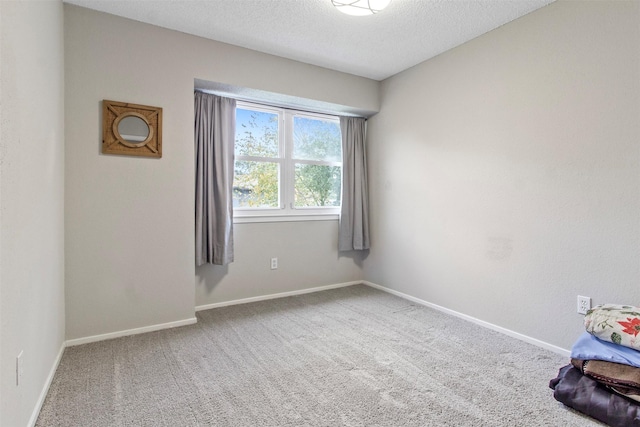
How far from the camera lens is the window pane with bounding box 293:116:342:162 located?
3.96 metres

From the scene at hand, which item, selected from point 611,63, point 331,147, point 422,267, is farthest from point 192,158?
point 611,63

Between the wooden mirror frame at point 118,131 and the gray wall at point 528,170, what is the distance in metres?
2.44

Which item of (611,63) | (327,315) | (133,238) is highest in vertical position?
(611,63)

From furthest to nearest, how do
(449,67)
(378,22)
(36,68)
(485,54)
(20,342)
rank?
(449,67) → (485,54) → (378,22) → (36,68) → (20,342)

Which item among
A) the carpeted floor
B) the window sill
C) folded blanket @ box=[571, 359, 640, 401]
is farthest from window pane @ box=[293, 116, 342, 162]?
folded blanket @ box=[571, 359, 640, 401]

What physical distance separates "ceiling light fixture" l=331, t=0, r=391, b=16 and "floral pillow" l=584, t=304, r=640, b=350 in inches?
89.6

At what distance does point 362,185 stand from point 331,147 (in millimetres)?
601

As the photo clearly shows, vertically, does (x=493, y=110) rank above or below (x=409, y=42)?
below

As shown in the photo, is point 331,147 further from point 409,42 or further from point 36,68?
point 36,68

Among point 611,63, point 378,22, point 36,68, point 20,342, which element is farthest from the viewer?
point 378,22

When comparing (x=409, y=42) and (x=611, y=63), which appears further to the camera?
(x=409, y=42)

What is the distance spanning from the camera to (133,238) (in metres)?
2.73

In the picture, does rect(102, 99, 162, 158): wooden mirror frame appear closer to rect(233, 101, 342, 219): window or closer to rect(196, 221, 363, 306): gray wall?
rect(233, 101, 342, 219): window

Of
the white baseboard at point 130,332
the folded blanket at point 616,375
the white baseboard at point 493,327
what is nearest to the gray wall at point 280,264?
the white baseboard at point 130,332
